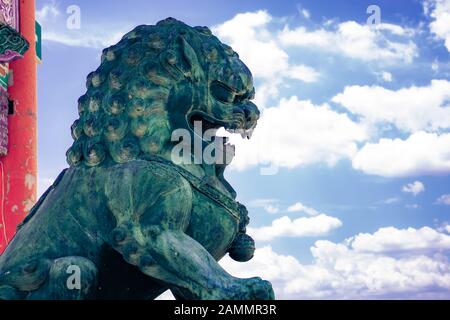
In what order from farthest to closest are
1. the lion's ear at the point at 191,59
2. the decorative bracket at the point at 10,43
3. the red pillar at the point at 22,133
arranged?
1. the red pillar at the point at 22,133
2. the decorative bracket at the point at 10,43
3. the lion's ear at the point at 191,59

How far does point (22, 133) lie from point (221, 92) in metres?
9.25

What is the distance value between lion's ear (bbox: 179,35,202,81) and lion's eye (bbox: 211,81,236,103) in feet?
0.29

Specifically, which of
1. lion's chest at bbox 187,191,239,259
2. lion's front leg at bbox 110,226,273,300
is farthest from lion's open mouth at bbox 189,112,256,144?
lion's front leg at bbox 110,226,273,300

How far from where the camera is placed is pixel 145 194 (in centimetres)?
299

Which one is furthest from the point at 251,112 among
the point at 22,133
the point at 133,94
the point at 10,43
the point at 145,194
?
the point at 22,133

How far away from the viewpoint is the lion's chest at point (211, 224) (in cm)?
312

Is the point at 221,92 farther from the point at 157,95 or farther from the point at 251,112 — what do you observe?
the point at 157,95

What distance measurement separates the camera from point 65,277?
2.96m

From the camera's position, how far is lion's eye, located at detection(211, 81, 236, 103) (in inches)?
130

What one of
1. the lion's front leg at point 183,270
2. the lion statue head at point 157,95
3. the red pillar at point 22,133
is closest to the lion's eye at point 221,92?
the lion statue head at point 157,95

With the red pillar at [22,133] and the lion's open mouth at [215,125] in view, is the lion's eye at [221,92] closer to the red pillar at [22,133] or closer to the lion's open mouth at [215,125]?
the lion's open mouth at [215,125]

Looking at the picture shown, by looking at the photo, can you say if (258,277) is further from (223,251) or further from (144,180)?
(144,180)
